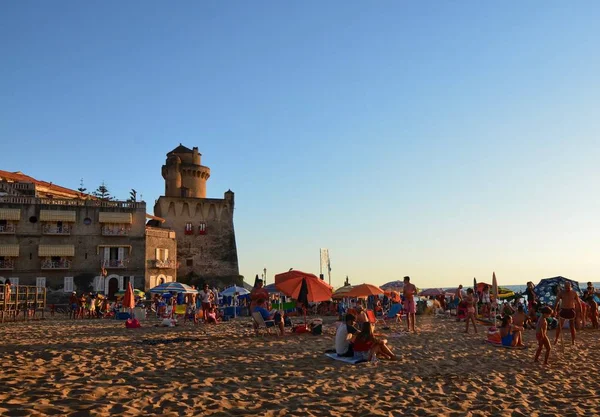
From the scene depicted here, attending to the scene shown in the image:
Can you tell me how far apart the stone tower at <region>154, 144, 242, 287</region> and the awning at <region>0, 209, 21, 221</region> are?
1461 centimetres

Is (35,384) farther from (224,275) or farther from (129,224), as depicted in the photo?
(224,275)

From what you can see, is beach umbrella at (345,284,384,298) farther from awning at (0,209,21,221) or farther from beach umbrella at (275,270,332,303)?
awning at (0,209,21,221)

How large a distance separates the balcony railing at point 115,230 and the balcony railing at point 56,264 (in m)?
3.30

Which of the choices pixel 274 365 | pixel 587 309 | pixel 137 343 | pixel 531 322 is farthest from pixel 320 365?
pixel 587 309

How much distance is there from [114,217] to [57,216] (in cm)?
395

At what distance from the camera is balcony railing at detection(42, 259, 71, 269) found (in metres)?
37.5

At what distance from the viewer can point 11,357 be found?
8.62 metres

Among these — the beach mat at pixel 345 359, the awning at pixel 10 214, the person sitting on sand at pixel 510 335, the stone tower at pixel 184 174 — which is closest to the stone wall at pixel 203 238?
the stone tower at pixel 184 174

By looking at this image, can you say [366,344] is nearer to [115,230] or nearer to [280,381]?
[280,381]

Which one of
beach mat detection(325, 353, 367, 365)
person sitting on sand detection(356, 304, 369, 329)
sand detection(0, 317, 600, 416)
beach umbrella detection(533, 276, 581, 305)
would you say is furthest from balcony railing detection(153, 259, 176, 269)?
beach mat detection(325, 353, 367, 365)

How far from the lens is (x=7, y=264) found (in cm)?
3672

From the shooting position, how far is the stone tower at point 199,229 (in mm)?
49344

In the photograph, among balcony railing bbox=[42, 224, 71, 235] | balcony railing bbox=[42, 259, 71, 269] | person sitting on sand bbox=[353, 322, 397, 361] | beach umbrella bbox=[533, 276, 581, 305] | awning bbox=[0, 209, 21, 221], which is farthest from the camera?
balcony railing bbox=[42, 224, 71, 235]

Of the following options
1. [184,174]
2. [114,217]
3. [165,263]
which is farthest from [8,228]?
[184,174]
